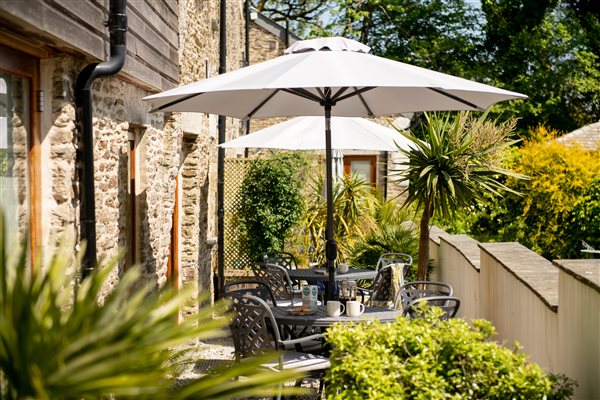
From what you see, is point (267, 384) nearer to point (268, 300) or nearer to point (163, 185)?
point (268, 300)

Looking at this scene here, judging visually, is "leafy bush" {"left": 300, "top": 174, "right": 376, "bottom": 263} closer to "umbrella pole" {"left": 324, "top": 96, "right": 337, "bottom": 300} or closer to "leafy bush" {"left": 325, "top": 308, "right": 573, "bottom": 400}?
"umbrella pole" {"left": 324, "top": 96, "right": 337, "bottom": 300}

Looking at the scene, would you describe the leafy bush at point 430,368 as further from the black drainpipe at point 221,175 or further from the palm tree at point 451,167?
the black drainpipe at point 221,175

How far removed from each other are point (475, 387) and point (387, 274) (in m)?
3.55

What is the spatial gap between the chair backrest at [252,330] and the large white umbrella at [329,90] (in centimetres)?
111

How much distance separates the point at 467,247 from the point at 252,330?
13.1 feet

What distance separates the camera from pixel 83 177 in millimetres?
5531

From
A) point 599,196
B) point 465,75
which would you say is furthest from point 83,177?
point 465,75

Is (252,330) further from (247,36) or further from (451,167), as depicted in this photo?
(247,36)

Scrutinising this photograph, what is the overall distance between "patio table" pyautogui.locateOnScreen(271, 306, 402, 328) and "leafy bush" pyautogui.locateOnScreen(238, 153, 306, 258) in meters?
7.44

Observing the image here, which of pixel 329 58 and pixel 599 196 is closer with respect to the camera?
pixel 329 58

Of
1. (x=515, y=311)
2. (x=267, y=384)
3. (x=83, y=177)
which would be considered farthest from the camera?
(x=515, y=311)

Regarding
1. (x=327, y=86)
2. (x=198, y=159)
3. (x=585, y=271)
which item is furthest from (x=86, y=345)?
(x=198, y=159)

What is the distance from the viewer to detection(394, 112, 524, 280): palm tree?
861 cm

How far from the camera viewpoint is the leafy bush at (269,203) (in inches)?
539
